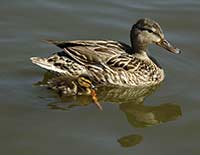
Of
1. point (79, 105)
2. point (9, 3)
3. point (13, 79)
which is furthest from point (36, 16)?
point (79, 105)

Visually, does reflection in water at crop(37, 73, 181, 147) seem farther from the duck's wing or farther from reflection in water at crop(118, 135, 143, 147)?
the duck's wing

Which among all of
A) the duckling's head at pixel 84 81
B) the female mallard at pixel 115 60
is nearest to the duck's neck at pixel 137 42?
the female mallard at pixel 115 60

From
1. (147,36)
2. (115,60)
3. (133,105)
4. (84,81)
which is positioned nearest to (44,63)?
(84,81)

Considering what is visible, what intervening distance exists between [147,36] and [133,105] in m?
0.97

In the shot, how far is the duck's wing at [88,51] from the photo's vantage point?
307 inches

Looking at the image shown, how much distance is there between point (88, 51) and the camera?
25.6ft

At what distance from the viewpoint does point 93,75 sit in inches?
310

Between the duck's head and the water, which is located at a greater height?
the duck's head

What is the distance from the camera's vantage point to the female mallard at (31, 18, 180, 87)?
781 centimetres

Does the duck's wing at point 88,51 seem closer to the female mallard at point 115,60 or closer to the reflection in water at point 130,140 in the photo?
the female mallard at point 115,60

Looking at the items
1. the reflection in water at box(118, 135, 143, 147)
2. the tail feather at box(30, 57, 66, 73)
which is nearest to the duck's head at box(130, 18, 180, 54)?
the tail feather at box(30, 57, 66, 73)

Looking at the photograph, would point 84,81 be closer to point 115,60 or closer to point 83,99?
point 83,99

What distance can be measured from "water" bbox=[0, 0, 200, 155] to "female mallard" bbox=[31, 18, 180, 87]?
0.29 m

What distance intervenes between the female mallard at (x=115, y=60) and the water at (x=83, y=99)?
294 millimetres
